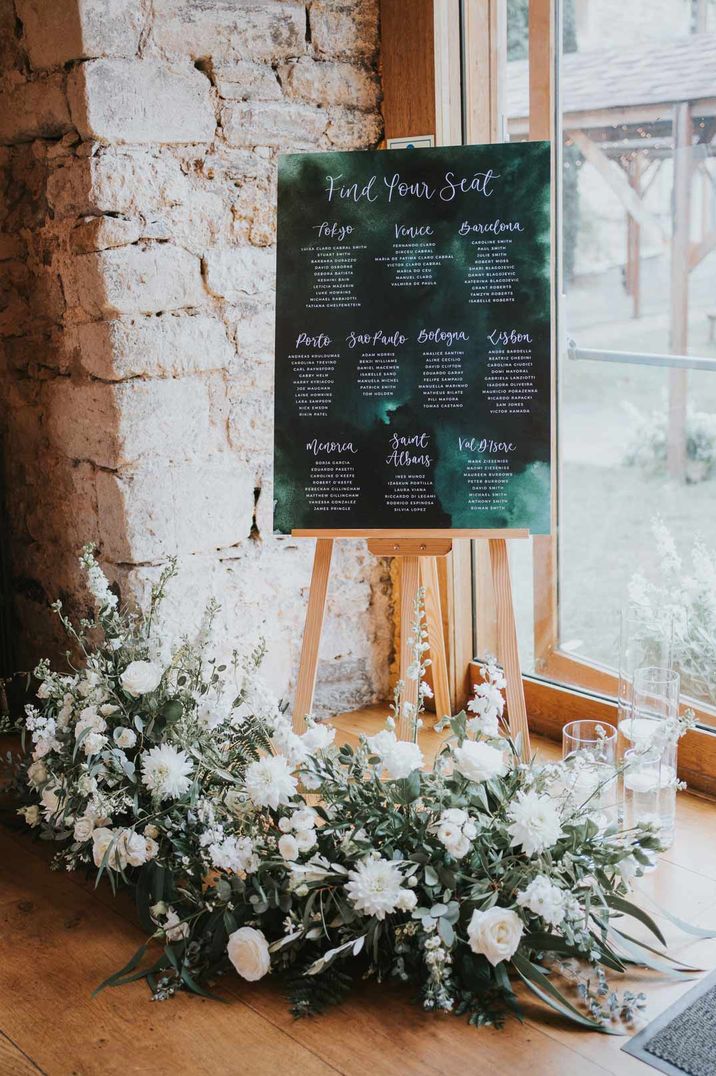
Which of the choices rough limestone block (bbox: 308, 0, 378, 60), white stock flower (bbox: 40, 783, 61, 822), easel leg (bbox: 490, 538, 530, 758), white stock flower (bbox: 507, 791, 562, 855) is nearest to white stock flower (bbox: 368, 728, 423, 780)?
white stock flower (bbox: 507, 791, 562, 855)

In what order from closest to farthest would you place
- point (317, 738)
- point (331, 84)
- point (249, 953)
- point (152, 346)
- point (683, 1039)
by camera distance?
1. point (683, 1039)
2. point (249, 953)
3. point (317, 738)
4. point (152, 346)
5. point (331, 84)

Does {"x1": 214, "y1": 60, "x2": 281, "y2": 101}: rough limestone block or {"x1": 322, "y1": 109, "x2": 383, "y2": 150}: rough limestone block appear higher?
{"x1": 214, "y1": 60, "x2": 281, "y2": 101}: rough limestone block

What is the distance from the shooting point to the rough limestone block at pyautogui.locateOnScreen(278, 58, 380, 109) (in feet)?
9.91

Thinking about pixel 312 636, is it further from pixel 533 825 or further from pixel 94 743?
pixel 533 825

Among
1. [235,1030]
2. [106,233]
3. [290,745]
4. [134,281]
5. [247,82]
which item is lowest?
[235,1030]

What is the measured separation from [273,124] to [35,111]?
24.6 inches

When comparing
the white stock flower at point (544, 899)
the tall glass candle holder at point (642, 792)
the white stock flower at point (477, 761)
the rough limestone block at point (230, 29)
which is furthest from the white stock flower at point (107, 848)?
the rough limestone block at point (230, 29)

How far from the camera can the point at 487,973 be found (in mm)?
2039

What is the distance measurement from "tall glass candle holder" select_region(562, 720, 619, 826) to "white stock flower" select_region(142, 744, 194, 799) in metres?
0.79

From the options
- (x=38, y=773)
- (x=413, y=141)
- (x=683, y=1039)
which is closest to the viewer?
(x=683, y=1039)

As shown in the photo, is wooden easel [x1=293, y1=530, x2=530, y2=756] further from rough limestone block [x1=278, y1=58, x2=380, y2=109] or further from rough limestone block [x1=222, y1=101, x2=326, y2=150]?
rough limestone block [x1=278, y1=58, x2=380, y2=109]

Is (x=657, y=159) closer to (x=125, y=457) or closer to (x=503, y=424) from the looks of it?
(x=503, y=424)

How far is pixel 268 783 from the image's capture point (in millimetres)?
2145

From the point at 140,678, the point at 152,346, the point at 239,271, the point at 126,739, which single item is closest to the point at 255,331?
the point at 239,271
